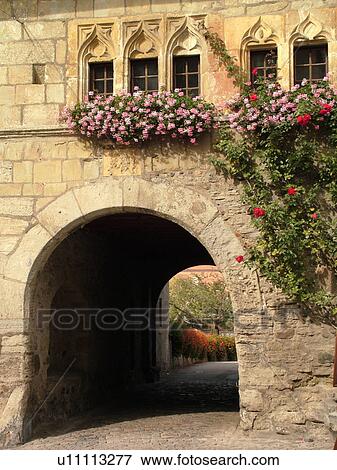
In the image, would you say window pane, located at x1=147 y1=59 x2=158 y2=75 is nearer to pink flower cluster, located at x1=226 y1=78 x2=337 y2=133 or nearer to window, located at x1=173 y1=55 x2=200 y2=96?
window, located at x1=173 y1=55 x2=200 y2=96

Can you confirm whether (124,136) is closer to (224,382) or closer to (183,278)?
(224,382)

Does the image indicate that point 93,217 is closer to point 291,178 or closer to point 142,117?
point 142,117

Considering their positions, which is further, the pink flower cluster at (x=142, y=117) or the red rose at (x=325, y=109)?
the pink flower cluster at (x=142, y=117)

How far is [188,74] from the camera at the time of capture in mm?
7391

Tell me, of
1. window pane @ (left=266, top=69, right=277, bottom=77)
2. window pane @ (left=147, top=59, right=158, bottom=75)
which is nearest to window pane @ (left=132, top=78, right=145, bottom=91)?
window pane @ (left=147, top=59, right=158, bottom=75)

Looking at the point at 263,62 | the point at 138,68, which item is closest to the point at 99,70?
the point at 138,68

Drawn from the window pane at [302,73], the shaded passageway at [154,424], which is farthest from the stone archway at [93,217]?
the window pane at [302,73]

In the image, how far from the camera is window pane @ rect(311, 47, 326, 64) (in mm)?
7165

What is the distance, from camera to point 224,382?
13.9 meters

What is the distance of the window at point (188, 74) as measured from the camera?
738 centimetres

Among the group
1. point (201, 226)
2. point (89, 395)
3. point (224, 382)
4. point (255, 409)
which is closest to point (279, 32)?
point (201, 226)

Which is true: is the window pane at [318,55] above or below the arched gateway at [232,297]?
above

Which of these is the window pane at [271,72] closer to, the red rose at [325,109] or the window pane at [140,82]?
the red rose at [325,109]

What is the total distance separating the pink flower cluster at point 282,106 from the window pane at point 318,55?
0.35 m
